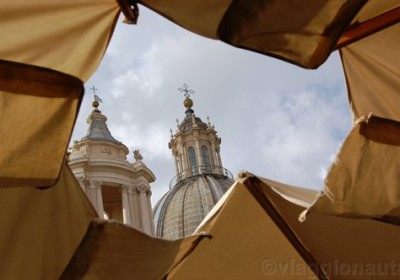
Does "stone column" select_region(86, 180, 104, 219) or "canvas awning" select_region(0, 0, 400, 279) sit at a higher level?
"stone column" select_region(86, 180, 104, 219)

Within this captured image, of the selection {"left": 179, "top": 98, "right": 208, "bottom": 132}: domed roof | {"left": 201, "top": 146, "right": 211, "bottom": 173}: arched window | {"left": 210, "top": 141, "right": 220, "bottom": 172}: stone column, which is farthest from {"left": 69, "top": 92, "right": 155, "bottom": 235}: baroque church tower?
{"left": 179, "top": 98, "right": 208, "bottom": 132}: domed roof

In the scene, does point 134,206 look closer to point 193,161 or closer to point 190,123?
point 193,161

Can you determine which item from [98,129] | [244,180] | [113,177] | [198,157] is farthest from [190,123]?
[244,180]

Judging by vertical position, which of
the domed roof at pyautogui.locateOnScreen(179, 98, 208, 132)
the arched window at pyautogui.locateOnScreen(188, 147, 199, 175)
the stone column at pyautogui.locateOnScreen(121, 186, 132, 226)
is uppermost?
the domed roof at pyautogui.locateOnScreen(179, 98, 208, 132)

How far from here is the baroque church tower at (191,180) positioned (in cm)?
4881

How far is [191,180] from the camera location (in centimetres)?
5144

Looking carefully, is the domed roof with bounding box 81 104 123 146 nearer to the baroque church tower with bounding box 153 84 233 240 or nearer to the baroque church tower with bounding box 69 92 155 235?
the baroque church tower with bounding box 69 92 155 235

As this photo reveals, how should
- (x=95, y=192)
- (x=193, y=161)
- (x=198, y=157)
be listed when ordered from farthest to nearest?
(x=198, y=157), (x=193, y=161), (x=95, y=192)

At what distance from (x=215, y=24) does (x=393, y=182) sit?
1569 mm

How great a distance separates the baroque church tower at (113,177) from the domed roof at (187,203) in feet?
59.4

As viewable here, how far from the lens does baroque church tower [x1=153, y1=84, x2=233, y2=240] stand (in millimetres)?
48812

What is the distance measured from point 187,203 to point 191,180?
2.46 m

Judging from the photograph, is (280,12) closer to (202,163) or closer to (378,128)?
(378,128)

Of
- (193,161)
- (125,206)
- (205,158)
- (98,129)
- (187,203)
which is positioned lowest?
(125,206)
